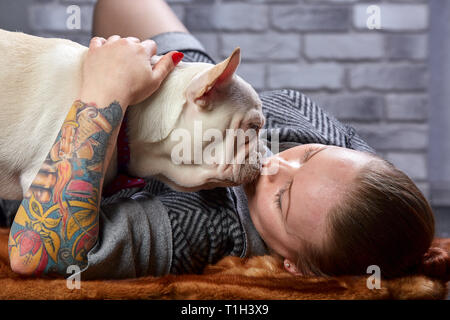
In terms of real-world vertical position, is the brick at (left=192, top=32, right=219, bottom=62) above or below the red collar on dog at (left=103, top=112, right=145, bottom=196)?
above

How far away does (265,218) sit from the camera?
1.15m

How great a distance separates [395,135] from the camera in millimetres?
2477

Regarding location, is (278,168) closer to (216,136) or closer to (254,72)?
(216,136)

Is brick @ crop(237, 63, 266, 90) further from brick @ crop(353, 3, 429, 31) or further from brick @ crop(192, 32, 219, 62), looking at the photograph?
brick @ crop(353, 3, 429, 31)

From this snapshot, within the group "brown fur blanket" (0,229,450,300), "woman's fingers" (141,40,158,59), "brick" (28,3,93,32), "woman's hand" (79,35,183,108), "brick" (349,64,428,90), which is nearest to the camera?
"brown fur blanket" (0,229,450,300)

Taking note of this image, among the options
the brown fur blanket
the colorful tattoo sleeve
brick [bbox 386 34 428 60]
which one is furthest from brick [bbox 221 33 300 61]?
the brown fur blanket

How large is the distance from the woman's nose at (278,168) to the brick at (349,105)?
1.35m

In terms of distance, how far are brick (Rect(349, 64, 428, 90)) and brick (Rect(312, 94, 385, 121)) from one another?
0.07 m

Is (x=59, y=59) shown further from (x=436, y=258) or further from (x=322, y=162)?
(x=436, y=258)

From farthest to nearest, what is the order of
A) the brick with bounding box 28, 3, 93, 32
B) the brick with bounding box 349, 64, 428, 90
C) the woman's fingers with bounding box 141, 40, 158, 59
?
the brick with bounding box 349, 64, 428, 90 → the brick with bounding box 28, 3, 93, 32 → the woman's fingers with bounding box 141, 40, 158, 59

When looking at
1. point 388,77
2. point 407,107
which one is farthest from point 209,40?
point 407,107

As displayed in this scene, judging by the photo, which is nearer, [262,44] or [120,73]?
[120,73]

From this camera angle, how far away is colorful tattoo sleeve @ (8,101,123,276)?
0.95 m

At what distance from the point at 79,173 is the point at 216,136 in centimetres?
31
